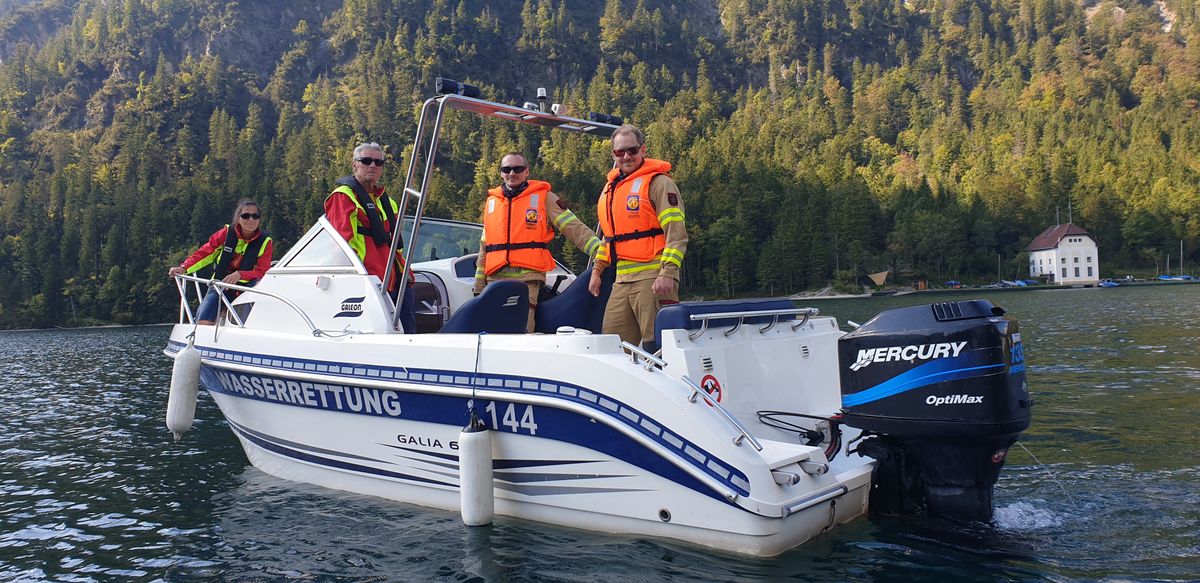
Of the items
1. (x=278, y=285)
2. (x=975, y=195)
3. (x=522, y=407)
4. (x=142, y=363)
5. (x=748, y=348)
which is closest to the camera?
(x=522, y=407)

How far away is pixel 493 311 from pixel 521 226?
33.8 inches

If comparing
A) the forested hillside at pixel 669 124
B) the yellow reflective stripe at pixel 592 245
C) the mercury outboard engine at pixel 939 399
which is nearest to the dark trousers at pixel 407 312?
the yellow reflective stripe at pixel 592 245

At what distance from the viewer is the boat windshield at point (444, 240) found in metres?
7.43

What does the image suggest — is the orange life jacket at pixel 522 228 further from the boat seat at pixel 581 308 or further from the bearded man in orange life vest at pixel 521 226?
the boat seat at pixel 581 308

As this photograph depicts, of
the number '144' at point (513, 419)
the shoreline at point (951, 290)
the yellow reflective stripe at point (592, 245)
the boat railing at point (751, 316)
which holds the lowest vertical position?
the shoreline at point (951, 290)

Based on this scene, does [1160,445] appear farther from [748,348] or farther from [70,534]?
[70,534]

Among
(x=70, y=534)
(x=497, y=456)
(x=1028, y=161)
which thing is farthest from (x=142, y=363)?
(x=1028, y=161)

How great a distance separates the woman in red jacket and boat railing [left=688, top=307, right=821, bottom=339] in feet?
14.8

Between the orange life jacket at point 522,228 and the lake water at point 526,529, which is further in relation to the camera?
the orange life jacket at point 522,228

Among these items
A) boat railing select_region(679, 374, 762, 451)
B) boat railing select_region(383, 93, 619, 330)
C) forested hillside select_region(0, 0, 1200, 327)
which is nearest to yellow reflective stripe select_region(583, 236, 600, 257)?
boat railing select_region(383, 93, 619, 330)

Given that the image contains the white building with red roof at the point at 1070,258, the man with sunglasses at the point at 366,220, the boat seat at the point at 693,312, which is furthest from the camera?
the white building with red roof at the point at 1070,258

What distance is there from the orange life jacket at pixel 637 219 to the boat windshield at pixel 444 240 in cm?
227

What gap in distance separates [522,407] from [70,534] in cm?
354

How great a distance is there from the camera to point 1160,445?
660cm
